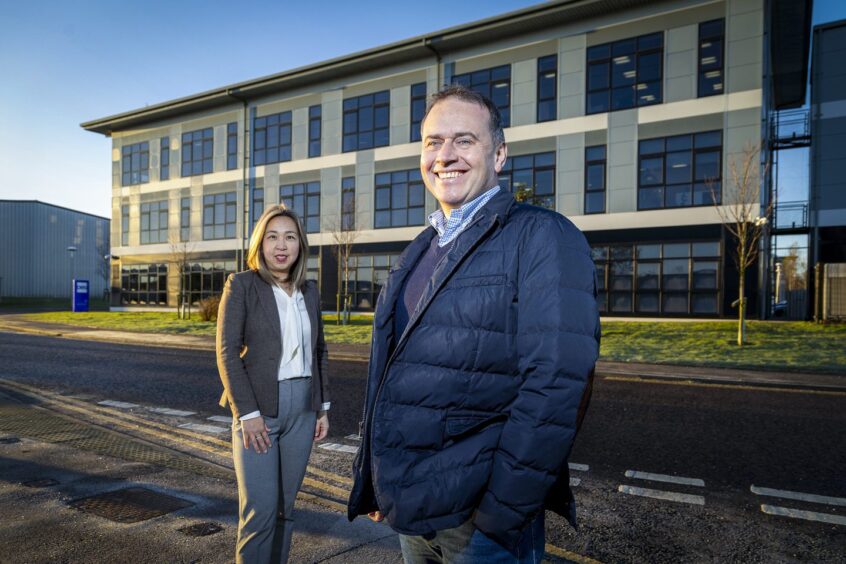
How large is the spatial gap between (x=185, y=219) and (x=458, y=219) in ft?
121

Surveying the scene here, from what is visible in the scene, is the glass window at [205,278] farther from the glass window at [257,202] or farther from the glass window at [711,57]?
the glass window at [711,57]

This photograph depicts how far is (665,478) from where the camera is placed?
15.3ft

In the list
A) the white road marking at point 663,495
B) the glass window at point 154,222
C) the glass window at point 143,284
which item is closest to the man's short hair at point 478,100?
the white road marking at point 663,495

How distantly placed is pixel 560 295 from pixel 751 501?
3.89 m

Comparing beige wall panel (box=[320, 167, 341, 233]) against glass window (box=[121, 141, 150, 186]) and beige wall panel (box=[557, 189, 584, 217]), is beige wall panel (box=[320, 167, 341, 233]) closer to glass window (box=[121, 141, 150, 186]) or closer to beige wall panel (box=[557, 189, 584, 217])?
beige wall panel (box=[557, 189, 584, 217])

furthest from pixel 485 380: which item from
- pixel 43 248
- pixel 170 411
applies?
pixel 43 248

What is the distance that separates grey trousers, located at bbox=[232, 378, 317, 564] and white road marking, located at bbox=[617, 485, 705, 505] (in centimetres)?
288

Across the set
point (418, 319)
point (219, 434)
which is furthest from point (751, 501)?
point (219, 434)

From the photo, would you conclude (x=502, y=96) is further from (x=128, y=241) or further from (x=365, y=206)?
(x=128, y=241)

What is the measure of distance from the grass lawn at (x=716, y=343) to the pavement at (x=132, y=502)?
404 inches

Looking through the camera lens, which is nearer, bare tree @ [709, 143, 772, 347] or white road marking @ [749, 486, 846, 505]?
white road marking @ [749, 486, 846, 505]

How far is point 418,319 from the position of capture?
5.48 feet

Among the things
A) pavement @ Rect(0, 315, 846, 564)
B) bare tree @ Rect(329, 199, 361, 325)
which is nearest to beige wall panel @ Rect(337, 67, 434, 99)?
bare tree @ Rect(329, 199, 361, 325)

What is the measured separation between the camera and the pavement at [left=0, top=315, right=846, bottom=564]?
316 cm
